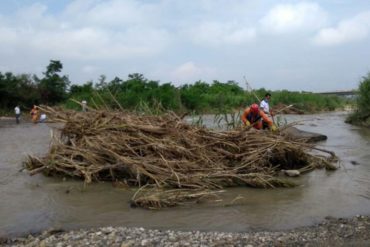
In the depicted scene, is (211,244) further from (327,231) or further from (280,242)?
(327,231)

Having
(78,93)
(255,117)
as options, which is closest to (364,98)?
(255,117)

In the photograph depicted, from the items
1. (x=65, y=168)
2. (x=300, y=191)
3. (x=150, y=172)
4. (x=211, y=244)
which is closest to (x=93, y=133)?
(x=65, y=168)

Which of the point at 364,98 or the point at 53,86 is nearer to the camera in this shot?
the point at 364,98

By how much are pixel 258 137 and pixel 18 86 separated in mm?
38267

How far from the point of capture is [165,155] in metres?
9.52

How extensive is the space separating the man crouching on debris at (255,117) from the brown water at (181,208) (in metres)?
1.72

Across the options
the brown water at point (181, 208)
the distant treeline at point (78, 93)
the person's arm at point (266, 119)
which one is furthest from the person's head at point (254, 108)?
the distant treeline at point (78, 93)

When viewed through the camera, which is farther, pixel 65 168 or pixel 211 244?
pixel 65 168

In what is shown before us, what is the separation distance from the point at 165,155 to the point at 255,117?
3200 millimetres

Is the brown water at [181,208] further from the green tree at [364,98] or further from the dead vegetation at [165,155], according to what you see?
the green tree at [364,98]

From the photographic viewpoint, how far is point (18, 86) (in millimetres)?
44062

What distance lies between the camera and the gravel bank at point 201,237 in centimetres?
549

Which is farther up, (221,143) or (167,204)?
(221,143)

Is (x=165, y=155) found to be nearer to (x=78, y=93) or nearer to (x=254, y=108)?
(x=254, y=108)
